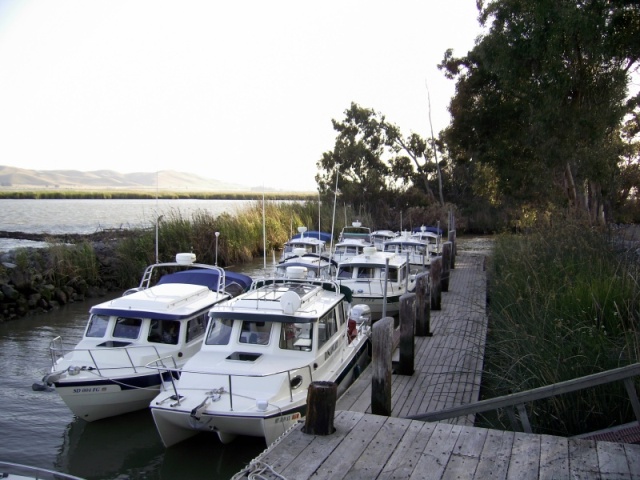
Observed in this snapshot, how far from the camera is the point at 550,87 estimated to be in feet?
55.6

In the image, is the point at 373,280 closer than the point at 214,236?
Yes

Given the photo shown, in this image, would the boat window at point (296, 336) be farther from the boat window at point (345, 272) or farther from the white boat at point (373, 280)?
the boat window at point (345, 272)

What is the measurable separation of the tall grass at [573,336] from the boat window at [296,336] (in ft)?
9.75

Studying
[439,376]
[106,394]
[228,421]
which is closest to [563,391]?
[439,376]

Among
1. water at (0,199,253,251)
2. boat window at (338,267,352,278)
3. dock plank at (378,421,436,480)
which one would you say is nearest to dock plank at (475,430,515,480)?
dock plank at (378,421,436,480)

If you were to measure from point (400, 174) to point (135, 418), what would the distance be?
40097 mm

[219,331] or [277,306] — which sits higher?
[277,306]

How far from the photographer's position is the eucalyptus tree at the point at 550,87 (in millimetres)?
14758

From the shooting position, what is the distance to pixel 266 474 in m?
5.23

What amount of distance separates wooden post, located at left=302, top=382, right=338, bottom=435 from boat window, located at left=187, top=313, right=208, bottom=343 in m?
6.09

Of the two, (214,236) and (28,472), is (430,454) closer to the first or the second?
(28,472)

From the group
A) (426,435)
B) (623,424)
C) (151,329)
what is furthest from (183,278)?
(623,424)

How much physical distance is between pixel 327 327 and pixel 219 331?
6.33 feet

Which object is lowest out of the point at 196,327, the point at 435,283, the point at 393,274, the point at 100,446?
the point at 100,446
